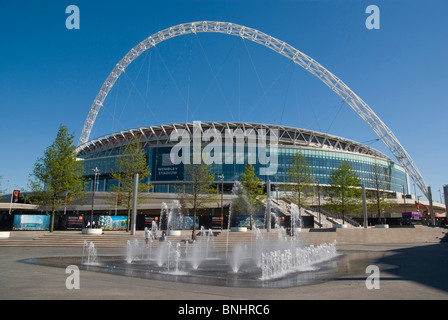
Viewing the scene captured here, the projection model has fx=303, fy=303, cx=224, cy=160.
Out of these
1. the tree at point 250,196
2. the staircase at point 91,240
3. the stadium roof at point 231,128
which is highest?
the stadium roof at point 231,128

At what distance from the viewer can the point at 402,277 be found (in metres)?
10.9

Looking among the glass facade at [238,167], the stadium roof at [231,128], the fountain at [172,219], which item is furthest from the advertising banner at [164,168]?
the fountain at [172,219]

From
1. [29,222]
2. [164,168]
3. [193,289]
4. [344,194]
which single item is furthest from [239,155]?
[193,289]

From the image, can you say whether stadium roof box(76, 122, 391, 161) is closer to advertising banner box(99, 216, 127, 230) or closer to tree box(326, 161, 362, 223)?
tree box(326, 161, 362, 223)

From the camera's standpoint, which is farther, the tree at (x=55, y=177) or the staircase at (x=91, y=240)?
the tree at (x=55, y=177)

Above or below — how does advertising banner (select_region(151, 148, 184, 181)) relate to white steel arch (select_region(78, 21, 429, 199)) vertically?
below

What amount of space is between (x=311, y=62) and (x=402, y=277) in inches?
2798

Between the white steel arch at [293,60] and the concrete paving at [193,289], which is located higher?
the white steel arch at [293,60]

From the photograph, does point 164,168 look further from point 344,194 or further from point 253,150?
point 344,194

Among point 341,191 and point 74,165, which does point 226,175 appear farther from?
point 74,165

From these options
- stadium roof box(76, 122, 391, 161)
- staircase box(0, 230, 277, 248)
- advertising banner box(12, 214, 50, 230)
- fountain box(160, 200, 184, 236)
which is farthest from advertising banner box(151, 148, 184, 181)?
staircase box(0, 230, 277, 248)

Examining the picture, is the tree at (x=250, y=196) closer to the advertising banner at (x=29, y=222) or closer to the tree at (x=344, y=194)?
the tree at (x=344, y=194)

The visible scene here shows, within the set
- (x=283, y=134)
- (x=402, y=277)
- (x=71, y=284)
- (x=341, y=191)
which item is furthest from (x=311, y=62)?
(x=71, y=284)
